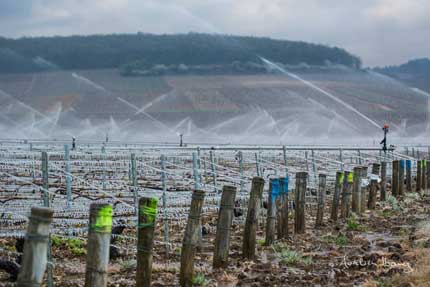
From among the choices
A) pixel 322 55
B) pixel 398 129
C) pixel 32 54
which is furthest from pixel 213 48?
pixel 398 129

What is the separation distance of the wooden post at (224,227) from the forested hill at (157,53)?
150728 millimetres

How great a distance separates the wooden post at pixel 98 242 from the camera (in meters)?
7.70

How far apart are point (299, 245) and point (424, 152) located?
48.1 metres

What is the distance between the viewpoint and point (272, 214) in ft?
43.3

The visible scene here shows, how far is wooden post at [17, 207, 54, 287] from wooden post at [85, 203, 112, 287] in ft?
4.17

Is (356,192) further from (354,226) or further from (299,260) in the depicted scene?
(299,260)

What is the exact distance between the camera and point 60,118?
128m

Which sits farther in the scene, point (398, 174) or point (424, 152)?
point (424, 152)

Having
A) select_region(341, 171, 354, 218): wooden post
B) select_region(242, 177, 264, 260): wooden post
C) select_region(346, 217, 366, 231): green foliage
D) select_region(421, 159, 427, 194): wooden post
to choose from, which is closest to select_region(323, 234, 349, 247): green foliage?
select_region(346, 217, 366, 231): green foliage

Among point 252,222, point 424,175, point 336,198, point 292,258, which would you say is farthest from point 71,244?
point 424,175

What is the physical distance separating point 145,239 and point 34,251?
105 inches

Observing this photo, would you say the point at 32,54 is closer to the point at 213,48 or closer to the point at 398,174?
the point at 213,48

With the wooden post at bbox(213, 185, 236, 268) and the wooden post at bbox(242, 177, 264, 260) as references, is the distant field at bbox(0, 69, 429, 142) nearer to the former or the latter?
the wooden post at bbox(242, 177, 264, 260)

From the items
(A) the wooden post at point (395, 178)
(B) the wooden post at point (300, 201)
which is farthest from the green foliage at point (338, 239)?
(A) the wooden post at point (395, 178)
